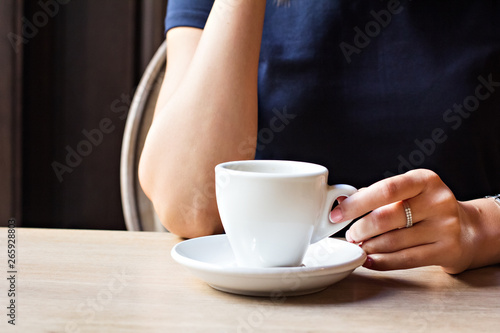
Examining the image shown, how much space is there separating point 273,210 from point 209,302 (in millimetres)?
90

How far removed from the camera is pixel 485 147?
95 centimetres

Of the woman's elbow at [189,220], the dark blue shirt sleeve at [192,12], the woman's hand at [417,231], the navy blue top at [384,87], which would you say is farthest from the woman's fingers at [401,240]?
the dark blue shirt sleeve at [192,12]

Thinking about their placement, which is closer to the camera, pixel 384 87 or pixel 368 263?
pixel 368 263

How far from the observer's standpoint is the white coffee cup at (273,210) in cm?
42

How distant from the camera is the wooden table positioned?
36cm

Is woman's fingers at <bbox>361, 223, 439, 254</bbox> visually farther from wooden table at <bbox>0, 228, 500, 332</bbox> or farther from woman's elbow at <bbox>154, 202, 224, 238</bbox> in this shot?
woman's elbow at <bbox>154, 202, 224, 238</bbox>

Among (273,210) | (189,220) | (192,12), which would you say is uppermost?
(192,12)

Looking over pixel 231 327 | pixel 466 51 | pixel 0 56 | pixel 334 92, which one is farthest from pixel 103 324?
pixel 0 56

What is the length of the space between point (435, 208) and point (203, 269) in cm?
25

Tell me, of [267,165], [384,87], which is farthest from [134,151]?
[267,165]

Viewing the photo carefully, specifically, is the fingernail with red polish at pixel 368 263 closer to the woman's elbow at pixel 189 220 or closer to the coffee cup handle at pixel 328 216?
the coffee cup handle at pixel 328 216

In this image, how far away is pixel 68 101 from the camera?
4.51ft

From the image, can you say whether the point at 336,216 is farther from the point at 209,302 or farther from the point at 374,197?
the point at 209,302

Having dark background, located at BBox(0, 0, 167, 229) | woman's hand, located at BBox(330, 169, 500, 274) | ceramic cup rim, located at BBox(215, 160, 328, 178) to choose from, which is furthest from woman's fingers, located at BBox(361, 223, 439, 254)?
dark background, located at BBox(0, 0, 167, 229)
